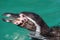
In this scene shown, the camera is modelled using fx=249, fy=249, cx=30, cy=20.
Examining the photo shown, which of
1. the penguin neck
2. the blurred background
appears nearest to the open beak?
the blurred background

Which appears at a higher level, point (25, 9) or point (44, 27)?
point (25, 9)

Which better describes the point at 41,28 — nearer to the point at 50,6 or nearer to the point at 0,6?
the point at 50,6

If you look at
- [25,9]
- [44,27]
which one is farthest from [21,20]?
[44,27]

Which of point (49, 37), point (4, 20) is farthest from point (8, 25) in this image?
point (49, 37)

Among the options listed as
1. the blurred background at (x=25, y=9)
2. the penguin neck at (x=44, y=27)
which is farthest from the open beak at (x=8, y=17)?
the penguin neck at (x=44, y=27)

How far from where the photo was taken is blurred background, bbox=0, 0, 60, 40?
240cm

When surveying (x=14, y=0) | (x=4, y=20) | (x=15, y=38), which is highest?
(x=14, y=0)

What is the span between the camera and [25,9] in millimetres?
2416

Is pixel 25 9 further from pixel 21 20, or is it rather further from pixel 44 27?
pixel 44 27

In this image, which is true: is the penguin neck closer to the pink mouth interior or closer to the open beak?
the pink mouth interior

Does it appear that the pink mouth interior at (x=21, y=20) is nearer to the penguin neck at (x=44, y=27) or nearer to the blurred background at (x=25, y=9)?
the blurred background at (x=25, y=9)

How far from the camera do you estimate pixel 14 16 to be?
2.39 metres

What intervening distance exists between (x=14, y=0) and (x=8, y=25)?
10.0 inches

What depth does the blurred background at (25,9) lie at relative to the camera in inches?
94.3
